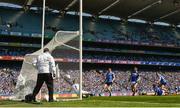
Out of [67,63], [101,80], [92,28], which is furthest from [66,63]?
[92,28]

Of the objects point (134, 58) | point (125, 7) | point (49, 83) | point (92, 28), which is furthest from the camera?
point (134, 58)

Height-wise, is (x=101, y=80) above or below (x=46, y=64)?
below

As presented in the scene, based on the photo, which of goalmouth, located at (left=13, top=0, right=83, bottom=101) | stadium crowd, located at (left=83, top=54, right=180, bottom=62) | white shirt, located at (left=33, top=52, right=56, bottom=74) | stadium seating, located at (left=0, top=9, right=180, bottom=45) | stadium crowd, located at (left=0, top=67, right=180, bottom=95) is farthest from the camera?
stadium crowd, located at (left=83, top=54, right=180, bottom=62)

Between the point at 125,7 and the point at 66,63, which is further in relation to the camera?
the point at 125,7

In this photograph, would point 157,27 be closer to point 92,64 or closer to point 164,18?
point 164,18

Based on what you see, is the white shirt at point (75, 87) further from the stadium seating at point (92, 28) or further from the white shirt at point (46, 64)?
the stadium seating at point (92, 28)

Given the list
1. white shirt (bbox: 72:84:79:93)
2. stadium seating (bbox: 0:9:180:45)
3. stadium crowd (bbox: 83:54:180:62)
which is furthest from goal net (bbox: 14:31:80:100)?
stadium crowd (bbox: 83:54:180:62)

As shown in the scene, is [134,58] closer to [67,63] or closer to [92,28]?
[92,28]

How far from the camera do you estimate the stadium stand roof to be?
4484 centimetres

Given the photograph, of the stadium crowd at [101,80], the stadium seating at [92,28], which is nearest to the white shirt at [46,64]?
the stadium crowd at [101,80]

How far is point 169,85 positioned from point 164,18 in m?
9.18

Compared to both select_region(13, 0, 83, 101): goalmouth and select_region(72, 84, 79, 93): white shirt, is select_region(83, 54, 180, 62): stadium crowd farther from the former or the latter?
select_region(72, 84, 79, 93): white shirt

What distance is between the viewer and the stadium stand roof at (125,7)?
44.8 meters

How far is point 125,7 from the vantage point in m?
47.8
